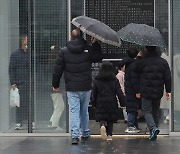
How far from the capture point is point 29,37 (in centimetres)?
1122

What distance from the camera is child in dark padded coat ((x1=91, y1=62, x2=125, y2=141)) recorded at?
10203 mm

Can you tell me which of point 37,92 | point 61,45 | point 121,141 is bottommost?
point 121,141

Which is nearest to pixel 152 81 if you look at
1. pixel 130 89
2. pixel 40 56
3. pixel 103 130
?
pixel 130 89

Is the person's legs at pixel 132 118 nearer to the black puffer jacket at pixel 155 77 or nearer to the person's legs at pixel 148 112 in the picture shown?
the person's legs at pixel 148 112

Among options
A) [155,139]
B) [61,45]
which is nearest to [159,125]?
[155,139]

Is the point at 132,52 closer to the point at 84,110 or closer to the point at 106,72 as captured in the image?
the point at 106,72

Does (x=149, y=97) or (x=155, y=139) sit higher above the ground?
(x=149, y=97)

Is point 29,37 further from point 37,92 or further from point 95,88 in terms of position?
point 95,88

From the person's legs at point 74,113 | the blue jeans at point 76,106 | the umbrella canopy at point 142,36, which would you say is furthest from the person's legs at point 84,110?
the umbrella canopy at point 142,36

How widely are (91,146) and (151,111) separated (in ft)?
4.55

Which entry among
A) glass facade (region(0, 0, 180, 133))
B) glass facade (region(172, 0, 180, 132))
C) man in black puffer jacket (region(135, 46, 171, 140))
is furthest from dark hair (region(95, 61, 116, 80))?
glass facade (region(172, 0, 180, 132))

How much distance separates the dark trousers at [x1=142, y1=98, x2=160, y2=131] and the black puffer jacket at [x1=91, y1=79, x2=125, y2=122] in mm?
420

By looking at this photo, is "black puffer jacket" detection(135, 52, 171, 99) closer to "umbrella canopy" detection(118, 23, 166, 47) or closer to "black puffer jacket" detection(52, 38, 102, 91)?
"umbrella canopy" detection(118, 23, 166, 47)

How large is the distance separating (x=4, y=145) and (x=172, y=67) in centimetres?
364
